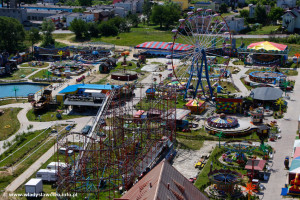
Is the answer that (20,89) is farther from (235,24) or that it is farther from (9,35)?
→ (235,24)

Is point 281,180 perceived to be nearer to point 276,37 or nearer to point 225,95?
point 225,95

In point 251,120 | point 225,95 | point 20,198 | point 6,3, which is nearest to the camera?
point 20,198

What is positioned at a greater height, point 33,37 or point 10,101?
point 33,37

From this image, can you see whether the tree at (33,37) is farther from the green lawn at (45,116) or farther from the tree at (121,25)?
the green lawn at (45,116)

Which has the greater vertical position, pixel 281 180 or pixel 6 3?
pixel 6 3

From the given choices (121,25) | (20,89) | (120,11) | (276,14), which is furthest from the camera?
(120,11)

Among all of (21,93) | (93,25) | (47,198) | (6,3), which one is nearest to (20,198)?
(47,198)

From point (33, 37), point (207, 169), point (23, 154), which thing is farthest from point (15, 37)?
point (207, 169)
